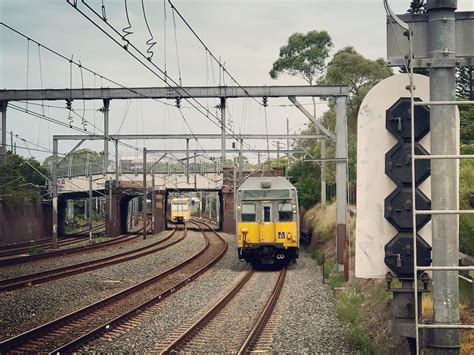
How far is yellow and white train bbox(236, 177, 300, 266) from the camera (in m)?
22.7

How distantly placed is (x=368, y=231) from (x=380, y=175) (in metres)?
0.43

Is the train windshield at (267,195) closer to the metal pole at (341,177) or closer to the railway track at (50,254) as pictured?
the metal pole at (341,177)

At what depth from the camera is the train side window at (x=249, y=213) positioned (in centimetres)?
2289

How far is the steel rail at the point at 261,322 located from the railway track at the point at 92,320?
2.56 meters

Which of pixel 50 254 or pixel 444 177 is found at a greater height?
pixel 444 177

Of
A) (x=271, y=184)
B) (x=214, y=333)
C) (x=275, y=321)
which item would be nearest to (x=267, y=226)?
(x=271, y=184)

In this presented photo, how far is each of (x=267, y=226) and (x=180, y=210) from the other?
46.4 metres

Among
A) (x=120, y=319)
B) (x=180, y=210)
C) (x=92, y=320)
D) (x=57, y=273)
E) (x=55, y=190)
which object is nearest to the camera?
(x=120, y=319)

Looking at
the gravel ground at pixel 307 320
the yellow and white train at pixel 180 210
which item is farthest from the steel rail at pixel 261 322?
the yellow and white train at pixel 180 210

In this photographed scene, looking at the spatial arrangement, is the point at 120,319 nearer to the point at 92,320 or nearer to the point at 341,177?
the point at 92,320

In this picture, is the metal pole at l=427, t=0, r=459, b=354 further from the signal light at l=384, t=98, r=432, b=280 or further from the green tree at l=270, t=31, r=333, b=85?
the green tree at l=270, t=31, r=333, b=85

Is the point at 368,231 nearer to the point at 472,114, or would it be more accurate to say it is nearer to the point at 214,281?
the point at 214,281

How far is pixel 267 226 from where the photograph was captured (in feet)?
74.6

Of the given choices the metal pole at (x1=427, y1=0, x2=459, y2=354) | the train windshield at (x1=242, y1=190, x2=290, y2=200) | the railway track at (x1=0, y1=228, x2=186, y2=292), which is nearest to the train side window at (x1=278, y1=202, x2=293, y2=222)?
the train windshield at (x1=242, y1=190, x2=290, y2=200)
